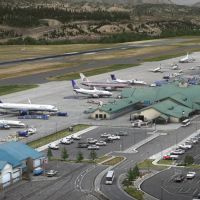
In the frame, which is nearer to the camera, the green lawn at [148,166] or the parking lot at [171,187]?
the parking lot at [171,187]

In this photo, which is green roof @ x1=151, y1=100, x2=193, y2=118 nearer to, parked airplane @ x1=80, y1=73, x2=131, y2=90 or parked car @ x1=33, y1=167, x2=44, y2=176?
parked airplane @ x1=80, y1=73, x2=131, y2=90

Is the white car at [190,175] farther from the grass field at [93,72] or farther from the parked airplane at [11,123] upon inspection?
the grass field at [93,72]

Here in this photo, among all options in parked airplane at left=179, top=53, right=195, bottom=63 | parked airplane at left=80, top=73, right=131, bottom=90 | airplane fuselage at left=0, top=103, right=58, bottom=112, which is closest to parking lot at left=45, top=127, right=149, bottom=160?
airplane fuselage at left=0, top=103, right=58, bottom=112

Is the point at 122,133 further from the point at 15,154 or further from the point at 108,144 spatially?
the point at 15,154

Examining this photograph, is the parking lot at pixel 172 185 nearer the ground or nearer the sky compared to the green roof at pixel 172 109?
nearer the ground

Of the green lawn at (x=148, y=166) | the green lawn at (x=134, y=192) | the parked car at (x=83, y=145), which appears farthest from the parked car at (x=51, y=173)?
the parked car at (x=83, y=145)

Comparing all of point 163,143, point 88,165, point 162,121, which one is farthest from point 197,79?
point 88,165
